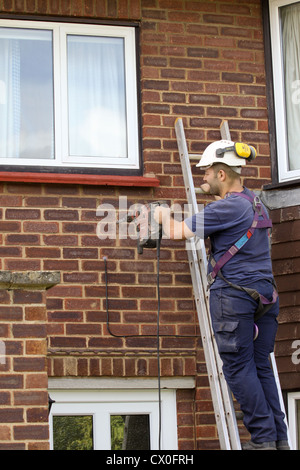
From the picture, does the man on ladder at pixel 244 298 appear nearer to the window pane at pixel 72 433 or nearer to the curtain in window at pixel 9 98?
the window pane at pixel 72 433

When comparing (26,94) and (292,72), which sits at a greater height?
(292,72)

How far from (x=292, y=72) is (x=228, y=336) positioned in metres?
3.00

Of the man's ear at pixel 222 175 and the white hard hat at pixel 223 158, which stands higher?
the white hard hat at pixel 223 158

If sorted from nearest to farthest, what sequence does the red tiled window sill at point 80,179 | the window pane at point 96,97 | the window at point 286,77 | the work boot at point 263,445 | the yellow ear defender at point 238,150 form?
the work boot at point 263,445 → the yellow ear defender at point 238,150 → the red tiled window sill at point 80,179 → the window pane at point 96,97 → the window at point 286,77

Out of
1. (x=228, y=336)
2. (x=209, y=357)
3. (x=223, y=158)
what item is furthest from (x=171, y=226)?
(x=209, y=357)

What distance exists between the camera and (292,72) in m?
8.87

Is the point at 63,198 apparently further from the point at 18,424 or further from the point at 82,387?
the point at 18,424

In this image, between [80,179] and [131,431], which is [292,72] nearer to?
[80,179]

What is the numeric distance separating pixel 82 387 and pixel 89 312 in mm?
552

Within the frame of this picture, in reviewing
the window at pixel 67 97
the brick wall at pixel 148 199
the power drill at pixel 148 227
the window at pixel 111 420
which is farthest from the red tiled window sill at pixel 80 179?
the window at pixel 111 420

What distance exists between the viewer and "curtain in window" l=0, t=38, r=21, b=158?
27.4 feet

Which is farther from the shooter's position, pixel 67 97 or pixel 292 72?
pixel 292 72

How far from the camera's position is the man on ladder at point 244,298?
6.64 metres

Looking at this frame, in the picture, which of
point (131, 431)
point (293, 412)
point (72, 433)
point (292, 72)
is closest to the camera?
point (72, 433)
